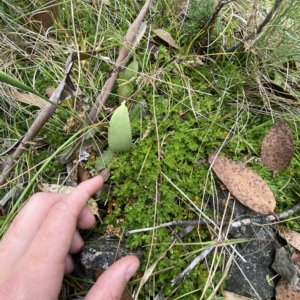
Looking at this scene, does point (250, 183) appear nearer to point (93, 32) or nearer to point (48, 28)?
point (93, 32)

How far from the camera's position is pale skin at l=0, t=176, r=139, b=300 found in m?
0.94

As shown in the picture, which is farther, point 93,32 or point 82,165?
point 93,32

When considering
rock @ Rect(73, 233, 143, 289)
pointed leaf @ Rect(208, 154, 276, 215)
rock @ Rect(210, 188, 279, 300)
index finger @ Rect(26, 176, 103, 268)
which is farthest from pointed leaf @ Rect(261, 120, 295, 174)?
index finger @ Rect(26, 176, 103, 268)

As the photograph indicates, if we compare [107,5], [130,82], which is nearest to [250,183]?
[130,82]

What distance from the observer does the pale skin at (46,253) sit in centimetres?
94

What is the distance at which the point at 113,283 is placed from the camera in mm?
991

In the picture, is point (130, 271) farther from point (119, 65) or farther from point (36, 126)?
point (119, 65)

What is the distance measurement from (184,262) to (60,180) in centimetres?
54

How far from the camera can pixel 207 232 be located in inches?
49.8

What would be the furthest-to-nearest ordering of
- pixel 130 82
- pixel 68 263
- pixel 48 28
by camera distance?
pixel 48 28
pixel 130 82
pixel 68 263

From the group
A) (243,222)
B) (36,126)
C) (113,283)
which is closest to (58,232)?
(113,283)

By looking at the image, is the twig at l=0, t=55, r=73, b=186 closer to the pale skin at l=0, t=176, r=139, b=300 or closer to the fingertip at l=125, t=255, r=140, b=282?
the pale skin at l=0, t=176, r=139, b=300

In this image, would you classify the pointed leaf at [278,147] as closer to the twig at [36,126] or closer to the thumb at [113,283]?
the thumb at [113,283]

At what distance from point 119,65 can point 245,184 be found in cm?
67
